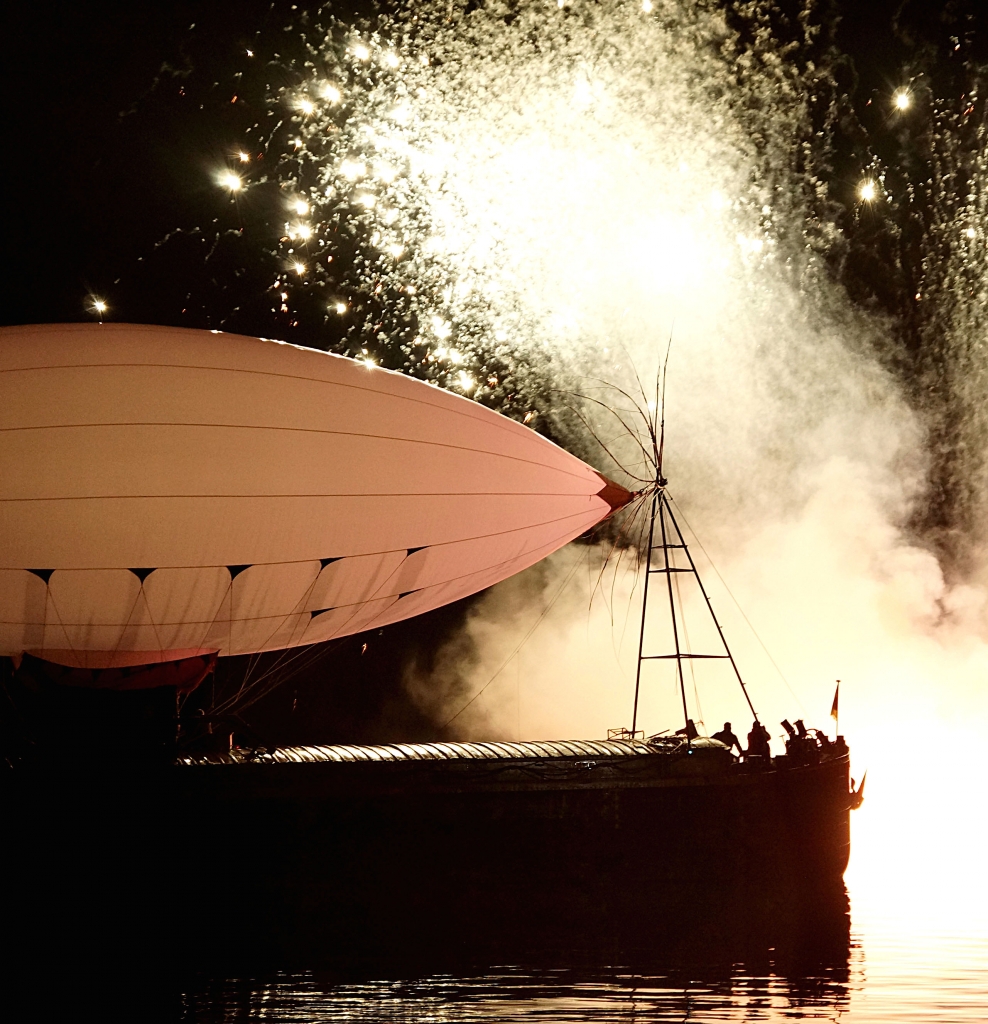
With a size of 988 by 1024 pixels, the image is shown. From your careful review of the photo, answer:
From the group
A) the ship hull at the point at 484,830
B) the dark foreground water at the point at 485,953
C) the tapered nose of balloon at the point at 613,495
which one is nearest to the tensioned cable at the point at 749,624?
the dark foreground water at the point at 485,953

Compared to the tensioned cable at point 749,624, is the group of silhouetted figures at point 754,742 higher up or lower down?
lower down

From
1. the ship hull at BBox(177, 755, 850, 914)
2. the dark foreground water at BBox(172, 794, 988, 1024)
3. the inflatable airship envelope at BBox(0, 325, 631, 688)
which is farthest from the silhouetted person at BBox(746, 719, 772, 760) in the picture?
the inflatable airship envelope at BBox(0, 325, 631, 688)

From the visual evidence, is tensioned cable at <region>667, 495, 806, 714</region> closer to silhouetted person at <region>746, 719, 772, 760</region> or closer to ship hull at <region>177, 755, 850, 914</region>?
silhouetted person at <region>746, 719, 772, 760</region>

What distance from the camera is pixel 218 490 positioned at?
19312mm

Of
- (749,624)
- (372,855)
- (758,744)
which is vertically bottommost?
(372,855)

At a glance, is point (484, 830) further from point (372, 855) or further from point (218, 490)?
point (218, 490)

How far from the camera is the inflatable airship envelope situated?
1897 cm

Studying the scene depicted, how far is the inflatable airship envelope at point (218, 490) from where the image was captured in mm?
18969

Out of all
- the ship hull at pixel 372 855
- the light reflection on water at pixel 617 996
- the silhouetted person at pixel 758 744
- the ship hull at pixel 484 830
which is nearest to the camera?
the light reflection on water at pixel 617 996

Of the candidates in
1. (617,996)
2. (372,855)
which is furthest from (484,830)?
(617,996)

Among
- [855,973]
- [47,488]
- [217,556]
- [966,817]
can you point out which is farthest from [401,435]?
[966,817]

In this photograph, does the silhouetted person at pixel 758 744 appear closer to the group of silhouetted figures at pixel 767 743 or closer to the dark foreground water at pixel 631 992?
the group of silhouetted figures at pixel 767 743

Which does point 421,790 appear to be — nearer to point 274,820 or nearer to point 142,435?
point 274,820

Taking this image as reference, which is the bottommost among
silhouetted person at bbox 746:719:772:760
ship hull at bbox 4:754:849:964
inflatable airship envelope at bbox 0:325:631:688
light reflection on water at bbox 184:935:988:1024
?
light reflection on water at bbox 184:935:988:1024
